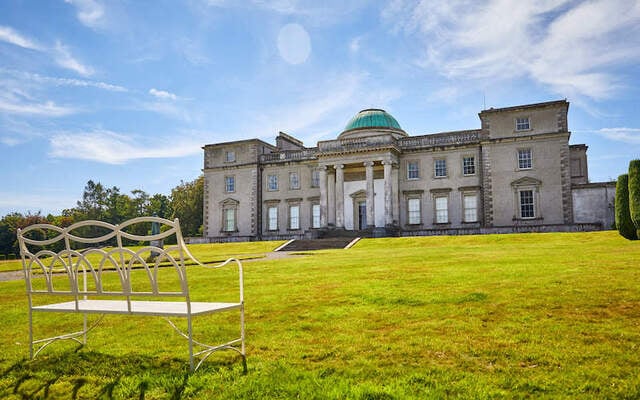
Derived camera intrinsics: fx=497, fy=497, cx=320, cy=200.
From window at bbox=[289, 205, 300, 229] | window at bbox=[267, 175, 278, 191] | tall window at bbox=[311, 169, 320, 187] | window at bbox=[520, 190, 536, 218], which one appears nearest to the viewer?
window at bbox=[520, 190, 536, 218]

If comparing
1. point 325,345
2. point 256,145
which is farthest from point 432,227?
point 325,345

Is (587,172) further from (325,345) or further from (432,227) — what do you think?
(325,345)

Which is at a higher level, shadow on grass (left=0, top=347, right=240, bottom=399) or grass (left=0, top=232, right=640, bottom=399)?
grass (left=0, top=232, right=640, bottom=399)

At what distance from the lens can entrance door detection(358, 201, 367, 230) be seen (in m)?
43.4

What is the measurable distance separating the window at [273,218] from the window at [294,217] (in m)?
1.53

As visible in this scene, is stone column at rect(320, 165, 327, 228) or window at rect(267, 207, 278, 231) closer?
stone column at rect(320, 165, 327, 228)

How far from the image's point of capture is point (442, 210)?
4050 centimetres

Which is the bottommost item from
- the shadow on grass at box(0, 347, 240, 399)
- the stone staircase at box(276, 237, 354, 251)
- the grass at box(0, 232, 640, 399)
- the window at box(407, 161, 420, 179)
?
the shadow on grass at box(0, 347, 240, 399)

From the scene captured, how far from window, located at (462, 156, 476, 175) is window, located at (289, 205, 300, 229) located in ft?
50.1

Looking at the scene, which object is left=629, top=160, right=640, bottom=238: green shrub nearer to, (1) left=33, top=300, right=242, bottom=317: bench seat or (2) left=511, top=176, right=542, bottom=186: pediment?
(2) left=511, top=176, right=542, bottom=186: pediment

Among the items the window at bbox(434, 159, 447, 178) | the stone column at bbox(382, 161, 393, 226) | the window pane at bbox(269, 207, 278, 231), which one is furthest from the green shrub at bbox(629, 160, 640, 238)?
the window pane at bbox(269, 207, 278, 231)

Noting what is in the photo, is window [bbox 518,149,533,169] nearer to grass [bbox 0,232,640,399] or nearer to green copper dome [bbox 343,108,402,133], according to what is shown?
green copper dome [bbox 343,108,402,133]

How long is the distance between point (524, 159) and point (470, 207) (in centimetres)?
544

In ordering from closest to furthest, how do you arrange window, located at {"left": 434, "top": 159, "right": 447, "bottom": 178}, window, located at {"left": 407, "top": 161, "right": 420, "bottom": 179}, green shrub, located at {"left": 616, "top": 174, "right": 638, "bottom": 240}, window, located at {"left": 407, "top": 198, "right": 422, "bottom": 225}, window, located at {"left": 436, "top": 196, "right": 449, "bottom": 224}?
green shrub, located at {"left": 616, "top": 174, "right": 638, "bottom": 240}, window, located at {"left": 436, "top": 196, "right": 449, "bottom": 224}, window, located at {"left": 434, "top": 159, "right": 447, "bottom": 178}, window, located at {"left": 407, "top": 198, "right": 422, "bottom": 225}, window, located at {"left": 407, "top": 161, "right": 420, "bottom": 179}
